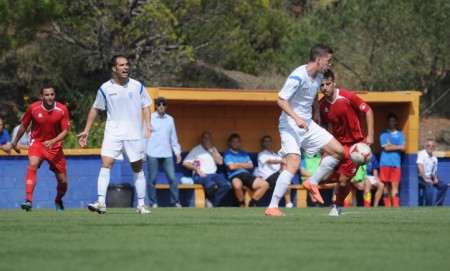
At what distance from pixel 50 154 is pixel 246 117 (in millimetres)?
7908

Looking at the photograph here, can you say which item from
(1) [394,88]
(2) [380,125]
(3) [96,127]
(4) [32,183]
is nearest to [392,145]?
(2) [380,125]

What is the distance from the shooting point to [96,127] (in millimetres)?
26656

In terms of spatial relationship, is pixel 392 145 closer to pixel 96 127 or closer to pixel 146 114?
pixel 96 127

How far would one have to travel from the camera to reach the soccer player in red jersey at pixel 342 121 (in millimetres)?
14820

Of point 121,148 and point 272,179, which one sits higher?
point 121,148

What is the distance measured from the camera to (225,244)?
973cm

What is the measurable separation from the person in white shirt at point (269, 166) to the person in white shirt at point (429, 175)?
2905mm

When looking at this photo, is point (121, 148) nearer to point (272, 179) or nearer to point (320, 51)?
point (320, 51)

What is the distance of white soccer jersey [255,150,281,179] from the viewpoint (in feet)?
77.5

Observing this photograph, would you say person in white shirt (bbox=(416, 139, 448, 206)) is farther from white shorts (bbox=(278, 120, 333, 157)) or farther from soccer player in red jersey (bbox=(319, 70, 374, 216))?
white shorts (bbox=(278, 120, 333, 157))

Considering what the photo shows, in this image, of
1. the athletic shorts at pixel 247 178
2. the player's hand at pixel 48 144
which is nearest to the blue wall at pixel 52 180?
the athletic shorts at pixel 247 178

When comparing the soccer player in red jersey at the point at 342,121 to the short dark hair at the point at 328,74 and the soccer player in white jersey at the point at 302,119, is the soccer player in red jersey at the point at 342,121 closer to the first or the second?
the short dark hair at the point at 328,74

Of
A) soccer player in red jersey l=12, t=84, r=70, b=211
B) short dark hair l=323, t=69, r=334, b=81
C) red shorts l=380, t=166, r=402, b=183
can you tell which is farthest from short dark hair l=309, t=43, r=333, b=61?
red shorts l=380, t=166, r=402, b=183

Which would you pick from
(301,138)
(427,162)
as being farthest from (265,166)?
(301,138)
